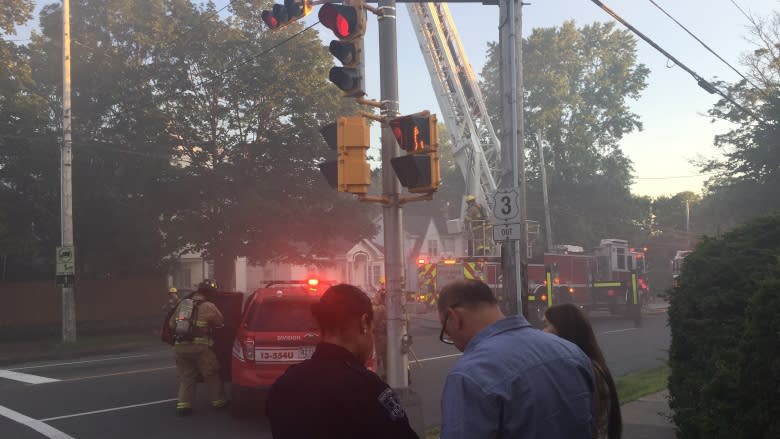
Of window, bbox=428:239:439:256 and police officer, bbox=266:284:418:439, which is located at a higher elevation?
window, bbox=428:239:439:256

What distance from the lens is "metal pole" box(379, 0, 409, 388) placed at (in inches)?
291

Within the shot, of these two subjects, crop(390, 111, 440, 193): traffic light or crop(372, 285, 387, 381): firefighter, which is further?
crop(372, 285, 387, 381): firefighter

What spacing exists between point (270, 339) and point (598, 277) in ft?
68.1

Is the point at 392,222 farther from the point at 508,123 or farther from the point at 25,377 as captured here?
the point at 25,377

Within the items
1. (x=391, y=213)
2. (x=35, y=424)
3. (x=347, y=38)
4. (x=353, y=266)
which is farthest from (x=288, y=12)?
(x=353, y=266)

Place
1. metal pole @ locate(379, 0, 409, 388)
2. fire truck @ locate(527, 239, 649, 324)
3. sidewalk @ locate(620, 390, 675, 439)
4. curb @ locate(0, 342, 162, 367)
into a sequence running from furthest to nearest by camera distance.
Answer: fire truck @ locate(527, 239, 649, 324)
curb @ locate(0, 342, 162, 367)
sidewalk @ locate(620, 390, 675, 439)
metal pole @ locate(379, 0, 409, 388)

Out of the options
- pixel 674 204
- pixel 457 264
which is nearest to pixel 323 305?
pixel 457 264

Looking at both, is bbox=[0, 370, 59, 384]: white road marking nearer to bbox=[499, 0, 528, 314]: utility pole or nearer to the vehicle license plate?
the vehicle license plate

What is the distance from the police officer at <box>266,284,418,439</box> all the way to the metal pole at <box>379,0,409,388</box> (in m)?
4.51

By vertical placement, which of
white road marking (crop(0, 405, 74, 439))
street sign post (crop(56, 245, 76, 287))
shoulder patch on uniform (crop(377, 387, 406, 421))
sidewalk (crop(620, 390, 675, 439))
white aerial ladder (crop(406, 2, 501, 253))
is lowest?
white road marking (crop(0, 405, 74, 439))

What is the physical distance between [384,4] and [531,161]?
143 ft

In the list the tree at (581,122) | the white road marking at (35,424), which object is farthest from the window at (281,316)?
the tree at (581,122)

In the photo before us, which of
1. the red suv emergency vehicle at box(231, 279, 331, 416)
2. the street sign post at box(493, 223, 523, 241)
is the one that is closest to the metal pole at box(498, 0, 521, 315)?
the street sign post at box(493, 223, 523, 241)

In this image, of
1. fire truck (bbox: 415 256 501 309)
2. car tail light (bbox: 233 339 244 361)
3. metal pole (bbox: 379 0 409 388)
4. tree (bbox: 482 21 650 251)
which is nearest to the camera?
metal pole (bbox: 379 0 409 388)
